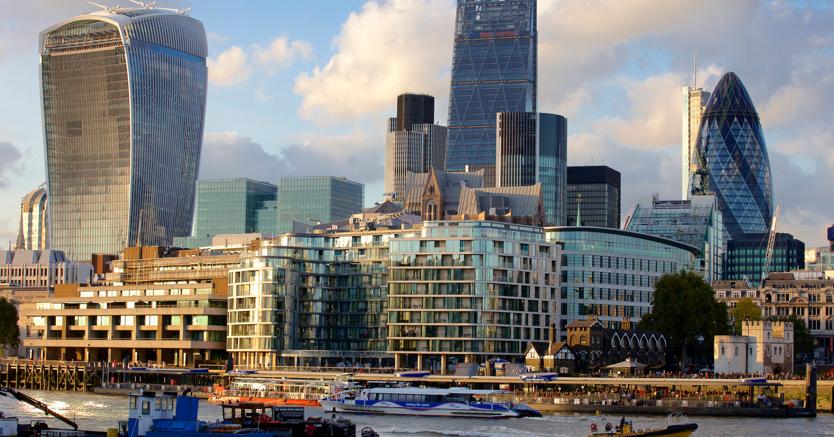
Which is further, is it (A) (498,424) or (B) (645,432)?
(A) (498,424)

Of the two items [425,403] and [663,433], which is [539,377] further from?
[663,433]

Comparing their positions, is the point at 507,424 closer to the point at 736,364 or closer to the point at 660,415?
the point at 660,415

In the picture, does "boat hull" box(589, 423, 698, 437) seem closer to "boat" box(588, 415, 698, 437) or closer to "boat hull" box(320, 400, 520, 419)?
"boat" box(588, 415, 698, 437)

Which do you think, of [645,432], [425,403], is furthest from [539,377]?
[645,432]

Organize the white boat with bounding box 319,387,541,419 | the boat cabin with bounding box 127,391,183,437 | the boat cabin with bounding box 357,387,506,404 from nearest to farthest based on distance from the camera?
1. the boat cabin with bounding box 127,391,183,437
2. the white boat with bounding box 319,387,541,419
3. the boat cabin with bounding box 357,387,506,404

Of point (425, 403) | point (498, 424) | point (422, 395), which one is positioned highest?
point (422, 395)

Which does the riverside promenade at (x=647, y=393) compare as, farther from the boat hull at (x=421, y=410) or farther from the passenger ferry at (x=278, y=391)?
the boat hull at (x=421, y=410)

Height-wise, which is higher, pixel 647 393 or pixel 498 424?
pixel 647 393

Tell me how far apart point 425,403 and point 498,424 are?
14.6m

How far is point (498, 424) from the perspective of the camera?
134 m

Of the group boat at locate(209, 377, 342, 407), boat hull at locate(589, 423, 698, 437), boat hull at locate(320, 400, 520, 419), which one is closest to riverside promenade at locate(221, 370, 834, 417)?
boat at locate(209, 377, 342, 407)

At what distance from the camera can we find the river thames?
122 m

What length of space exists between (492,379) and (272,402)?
97.7ft

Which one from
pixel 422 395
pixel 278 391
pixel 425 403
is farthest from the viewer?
pixel 278 391
